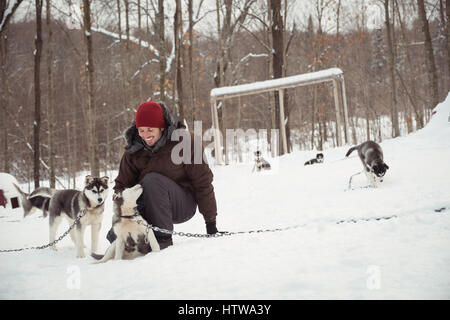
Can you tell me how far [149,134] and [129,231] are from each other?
0.85 metres

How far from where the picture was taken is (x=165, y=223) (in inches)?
107

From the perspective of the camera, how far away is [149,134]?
108 inches

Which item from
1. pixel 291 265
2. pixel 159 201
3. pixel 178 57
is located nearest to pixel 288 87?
pixel 178 57

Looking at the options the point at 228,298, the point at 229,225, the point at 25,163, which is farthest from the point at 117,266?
the point at 25,163

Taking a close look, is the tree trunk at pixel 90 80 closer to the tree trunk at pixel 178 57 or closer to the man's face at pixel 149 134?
the tree trunk at pixel 178 57

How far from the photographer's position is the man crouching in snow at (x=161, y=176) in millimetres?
2703

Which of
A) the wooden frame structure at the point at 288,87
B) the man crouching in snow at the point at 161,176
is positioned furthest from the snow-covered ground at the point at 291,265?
the wooden frame structure at the point at 288,87

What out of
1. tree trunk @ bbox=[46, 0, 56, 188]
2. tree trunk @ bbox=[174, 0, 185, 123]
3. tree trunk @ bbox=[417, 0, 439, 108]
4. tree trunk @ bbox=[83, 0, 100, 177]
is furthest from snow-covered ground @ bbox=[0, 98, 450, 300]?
tree trunk @ bbox=[417, 0, 439, 108]

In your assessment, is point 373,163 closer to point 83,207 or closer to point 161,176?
point 161,176

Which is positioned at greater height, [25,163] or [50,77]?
[50,77]

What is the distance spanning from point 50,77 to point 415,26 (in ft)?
68.5

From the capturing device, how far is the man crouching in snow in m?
2.70
